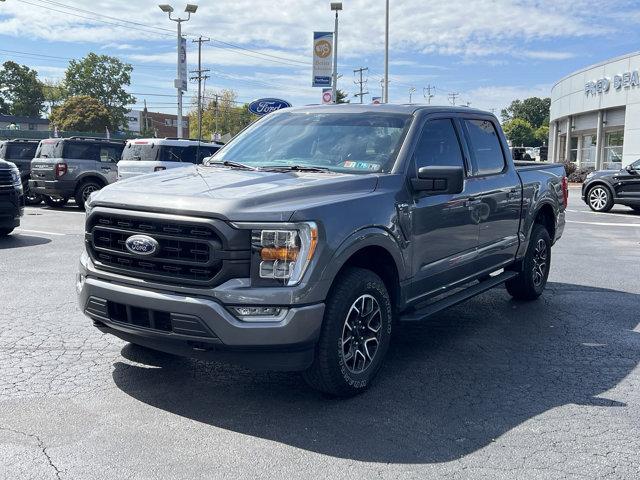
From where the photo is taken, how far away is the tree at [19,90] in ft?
347

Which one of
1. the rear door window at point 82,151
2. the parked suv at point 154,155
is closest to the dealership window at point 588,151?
the parked suv at point 154,155

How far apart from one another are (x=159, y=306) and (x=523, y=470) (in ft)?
7.25

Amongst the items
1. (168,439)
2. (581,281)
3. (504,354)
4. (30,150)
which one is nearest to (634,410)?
(504,354)

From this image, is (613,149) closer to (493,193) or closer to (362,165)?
(493,193)

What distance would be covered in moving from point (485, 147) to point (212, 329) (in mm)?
3531

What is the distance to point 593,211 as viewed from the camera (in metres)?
19.0

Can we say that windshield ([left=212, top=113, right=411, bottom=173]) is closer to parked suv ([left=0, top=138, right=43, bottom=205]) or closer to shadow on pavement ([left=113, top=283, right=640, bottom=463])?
shadow on pavement ([left=113, top=283, right=640, bottom=463])

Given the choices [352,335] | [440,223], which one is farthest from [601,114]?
[352,335]

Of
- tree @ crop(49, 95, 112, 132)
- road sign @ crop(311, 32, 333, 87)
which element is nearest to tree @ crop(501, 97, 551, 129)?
tree @ crop(49, 95, 112, 132)

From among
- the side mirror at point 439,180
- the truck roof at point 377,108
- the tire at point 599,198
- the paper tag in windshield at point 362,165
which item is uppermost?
Answer: the truck roof at point 377,108

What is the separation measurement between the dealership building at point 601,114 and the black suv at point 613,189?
1766 centimetres

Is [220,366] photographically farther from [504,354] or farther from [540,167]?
[540,167]

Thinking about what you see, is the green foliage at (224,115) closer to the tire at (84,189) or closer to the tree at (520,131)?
the tree at (520,131)

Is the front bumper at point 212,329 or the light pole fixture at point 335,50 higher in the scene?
the light pole fixture at point 335,50
